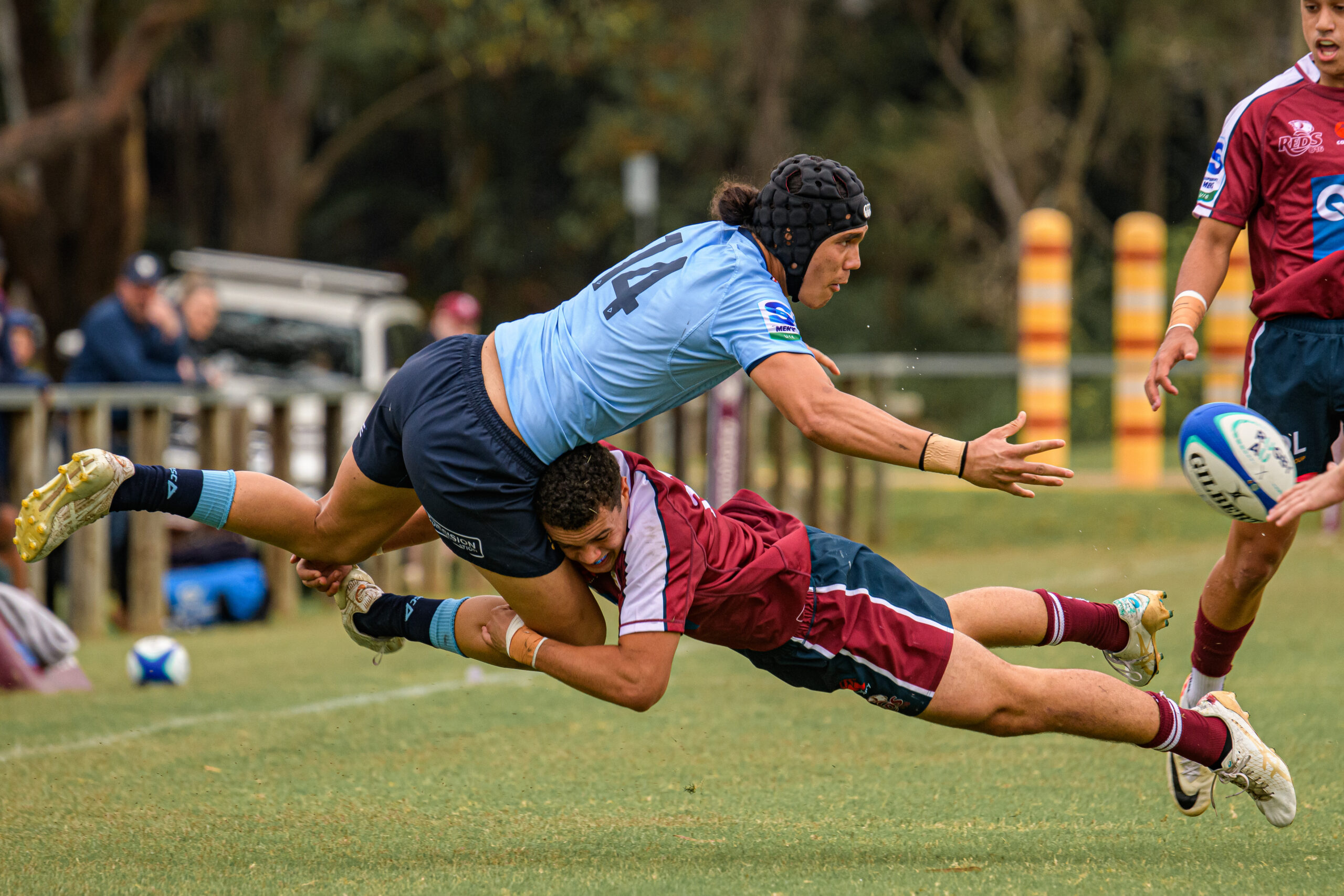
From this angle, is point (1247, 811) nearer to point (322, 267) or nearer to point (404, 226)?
point (322, 267)

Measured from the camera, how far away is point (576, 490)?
4.59 metres

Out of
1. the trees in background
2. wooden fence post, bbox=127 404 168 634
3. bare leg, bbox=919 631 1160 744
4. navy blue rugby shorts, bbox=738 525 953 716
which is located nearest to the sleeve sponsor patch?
navy blue rugby shorts, bbox=738 525 953 716

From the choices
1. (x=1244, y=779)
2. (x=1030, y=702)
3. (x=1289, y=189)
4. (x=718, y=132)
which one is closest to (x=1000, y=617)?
(x=1030, y=702)

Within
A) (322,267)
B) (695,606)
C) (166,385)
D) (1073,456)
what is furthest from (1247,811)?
(1073,456)

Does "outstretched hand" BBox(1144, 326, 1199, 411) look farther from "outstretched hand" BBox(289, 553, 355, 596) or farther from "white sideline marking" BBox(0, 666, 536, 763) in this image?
"white sideline marking" BBox(0, 666, 536, 763)

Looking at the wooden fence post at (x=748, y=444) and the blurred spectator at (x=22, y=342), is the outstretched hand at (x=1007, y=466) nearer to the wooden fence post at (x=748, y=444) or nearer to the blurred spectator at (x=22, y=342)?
the blurred spectator at (x=22, y=342)

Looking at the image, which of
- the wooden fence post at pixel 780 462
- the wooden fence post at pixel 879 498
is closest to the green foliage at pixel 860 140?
the wooden fence post at pixel 879 498

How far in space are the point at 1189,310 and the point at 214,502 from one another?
3.22m

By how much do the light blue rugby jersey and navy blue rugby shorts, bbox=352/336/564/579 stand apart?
79mm

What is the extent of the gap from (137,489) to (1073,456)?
18114 millimetres

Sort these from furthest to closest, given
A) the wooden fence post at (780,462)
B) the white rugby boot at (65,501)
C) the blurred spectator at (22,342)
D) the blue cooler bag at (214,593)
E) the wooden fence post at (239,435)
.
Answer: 1. the wooden fence post at (780,462)
2. the wooden fence post at (239,435)
3. the blue cooler bag at (214,593)
4. the blurred spectator at (22,342)
5. the white rugby boot at (65,501)

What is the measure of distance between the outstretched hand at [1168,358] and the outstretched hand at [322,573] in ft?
8.80

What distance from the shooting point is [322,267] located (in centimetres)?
1756

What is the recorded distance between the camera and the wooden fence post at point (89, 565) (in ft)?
33.2
